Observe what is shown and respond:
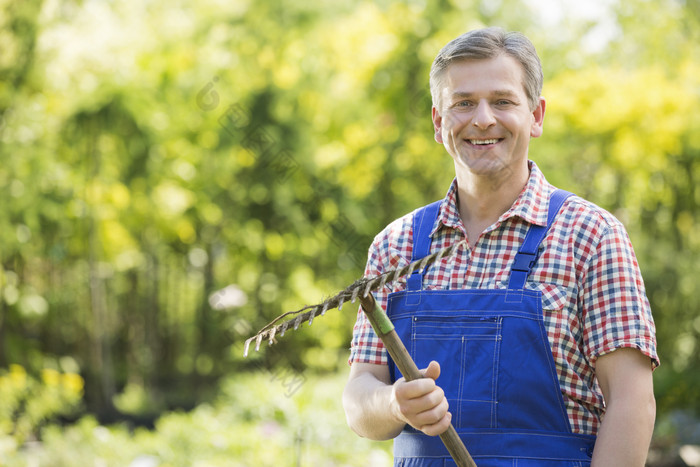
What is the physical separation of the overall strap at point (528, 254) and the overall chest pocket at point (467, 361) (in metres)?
0.09

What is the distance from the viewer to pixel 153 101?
8.75 meters

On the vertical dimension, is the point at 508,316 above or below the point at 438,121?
below

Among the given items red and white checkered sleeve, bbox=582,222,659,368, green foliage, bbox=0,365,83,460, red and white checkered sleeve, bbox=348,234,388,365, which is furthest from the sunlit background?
red and white checkered sleeve, bbox=582,222,659,368

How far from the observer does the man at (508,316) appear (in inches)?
57.7

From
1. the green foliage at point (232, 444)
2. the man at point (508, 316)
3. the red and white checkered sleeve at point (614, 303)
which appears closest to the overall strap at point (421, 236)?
the man at point (508, 316)

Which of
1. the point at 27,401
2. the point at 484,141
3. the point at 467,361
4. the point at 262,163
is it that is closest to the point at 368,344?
the point at 467,361

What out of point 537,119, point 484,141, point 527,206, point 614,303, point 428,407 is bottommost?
point 428,407

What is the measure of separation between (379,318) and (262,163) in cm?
804

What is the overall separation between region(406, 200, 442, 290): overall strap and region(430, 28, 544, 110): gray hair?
261 mm

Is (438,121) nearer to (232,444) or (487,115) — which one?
(487,115)

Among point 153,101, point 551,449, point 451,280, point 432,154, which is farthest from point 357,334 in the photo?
point 153,101

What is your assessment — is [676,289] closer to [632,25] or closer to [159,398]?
[632,25]

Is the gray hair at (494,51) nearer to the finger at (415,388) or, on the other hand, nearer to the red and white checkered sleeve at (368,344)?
the red and white checkered sleeve at (368,344)

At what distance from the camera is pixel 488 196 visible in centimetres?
173
